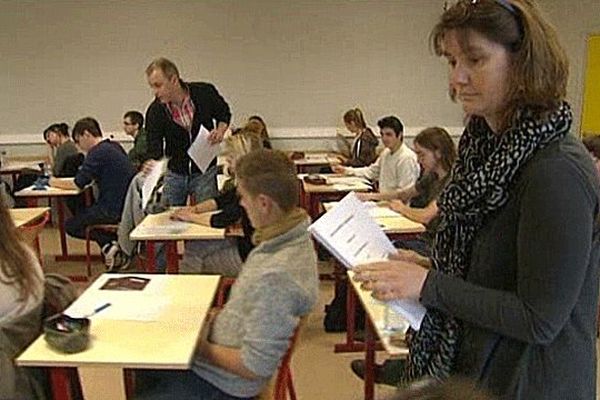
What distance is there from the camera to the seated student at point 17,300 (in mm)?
1940

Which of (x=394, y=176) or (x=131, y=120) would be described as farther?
(x=131, y=120)

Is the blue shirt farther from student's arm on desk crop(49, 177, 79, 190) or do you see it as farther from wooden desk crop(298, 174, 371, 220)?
wooden desk crop(298, 174, 371, 220)

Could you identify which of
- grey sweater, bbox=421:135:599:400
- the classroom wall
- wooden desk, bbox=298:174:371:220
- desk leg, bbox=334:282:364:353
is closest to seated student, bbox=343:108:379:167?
wooden desk, bbox=298:174:371:220

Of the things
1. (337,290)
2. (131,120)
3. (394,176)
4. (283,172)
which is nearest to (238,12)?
(131,120)

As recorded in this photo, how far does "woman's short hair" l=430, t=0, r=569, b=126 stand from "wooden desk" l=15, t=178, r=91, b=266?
494 cm

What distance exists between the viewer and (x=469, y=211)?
3.54 ft

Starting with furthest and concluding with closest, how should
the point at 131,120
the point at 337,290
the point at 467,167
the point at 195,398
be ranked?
1. the point at 131,120
2. the point at 337,290
3. the point at 195,398
4. the point at 467,167

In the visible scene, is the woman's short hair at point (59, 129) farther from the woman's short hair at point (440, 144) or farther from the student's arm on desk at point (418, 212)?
the woman's short hair at point (440, 144)

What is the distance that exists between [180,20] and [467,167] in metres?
7.25

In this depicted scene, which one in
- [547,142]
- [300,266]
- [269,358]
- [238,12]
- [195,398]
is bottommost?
[195,398]

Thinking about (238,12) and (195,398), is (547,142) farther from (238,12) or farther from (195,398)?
(238,12)

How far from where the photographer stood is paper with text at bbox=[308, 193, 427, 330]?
1.37 metres

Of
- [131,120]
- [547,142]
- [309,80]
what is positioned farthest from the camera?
[309,80]

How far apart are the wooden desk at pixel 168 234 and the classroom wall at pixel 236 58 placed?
166 inches
